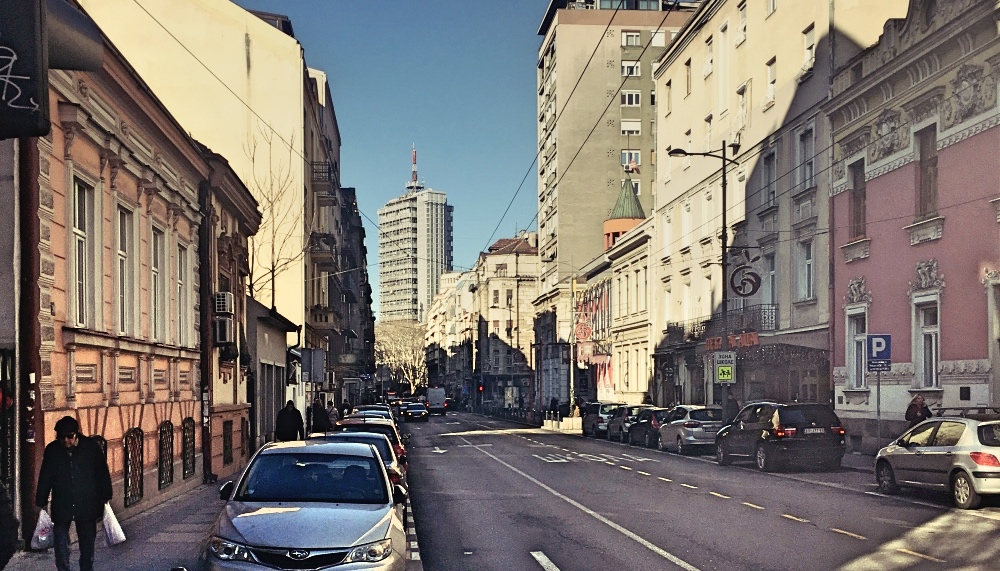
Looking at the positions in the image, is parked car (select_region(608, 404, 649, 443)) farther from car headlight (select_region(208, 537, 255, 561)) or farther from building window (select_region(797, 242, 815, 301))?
car headlight (select_region(208, 537, 255, 561))

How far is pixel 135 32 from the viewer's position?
38.9 metres

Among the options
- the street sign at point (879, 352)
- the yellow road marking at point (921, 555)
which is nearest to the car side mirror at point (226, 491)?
the yellow road marking at point (921, 555)

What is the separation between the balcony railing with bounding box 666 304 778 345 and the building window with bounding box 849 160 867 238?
6021 mm

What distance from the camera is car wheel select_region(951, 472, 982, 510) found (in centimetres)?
1630

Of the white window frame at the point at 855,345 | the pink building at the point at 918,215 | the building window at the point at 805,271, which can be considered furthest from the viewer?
the building window at the point at 805,271

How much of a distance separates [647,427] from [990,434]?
23300 millimetres

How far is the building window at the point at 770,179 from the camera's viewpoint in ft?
130

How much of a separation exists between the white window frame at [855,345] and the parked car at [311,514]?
23068 millimetres

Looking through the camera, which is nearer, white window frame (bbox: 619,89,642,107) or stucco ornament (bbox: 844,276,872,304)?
stucco ornament (bbox: 844,276,872,304)

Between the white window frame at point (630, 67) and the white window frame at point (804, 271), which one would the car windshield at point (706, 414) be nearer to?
the white window frame at point (804, 271)

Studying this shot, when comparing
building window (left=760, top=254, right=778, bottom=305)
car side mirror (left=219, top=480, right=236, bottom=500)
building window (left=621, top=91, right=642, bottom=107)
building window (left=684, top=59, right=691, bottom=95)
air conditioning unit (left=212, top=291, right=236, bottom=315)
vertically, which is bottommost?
car side mirror (left=219, top=480, right=236, bottom=500)

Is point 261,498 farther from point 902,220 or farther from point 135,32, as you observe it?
point 135,32

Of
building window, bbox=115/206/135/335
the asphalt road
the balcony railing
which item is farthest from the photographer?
the balcony railing

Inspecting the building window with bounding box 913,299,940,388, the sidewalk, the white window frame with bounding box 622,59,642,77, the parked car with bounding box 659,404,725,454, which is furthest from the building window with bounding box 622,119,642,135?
the sidewalk
